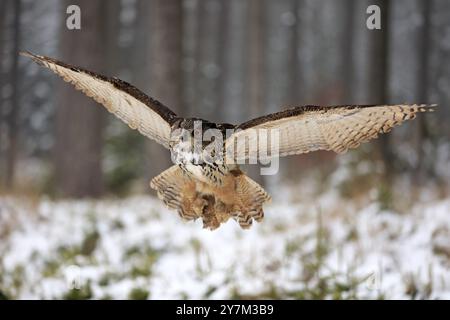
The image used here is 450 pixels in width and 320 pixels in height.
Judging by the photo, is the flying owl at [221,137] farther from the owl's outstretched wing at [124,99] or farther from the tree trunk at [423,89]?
the tree trunk at [423,89]

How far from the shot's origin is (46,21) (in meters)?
19.0

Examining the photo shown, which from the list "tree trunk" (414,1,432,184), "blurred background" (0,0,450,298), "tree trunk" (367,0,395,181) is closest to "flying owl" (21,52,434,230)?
"blurred background" (0,0,450,298)

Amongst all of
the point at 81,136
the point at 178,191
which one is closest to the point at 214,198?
the point at 178,191

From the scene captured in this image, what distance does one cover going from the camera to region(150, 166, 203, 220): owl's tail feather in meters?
2.94

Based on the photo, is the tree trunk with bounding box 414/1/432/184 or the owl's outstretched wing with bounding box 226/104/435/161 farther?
the tree trunk with bounding box 414/1/432/184

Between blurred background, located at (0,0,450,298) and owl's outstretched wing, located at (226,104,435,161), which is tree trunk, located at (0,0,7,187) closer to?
blurred background, located at (0,0,450,298)

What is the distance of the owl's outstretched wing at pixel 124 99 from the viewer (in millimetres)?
2686

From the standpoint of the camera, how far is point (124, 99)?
2.99m

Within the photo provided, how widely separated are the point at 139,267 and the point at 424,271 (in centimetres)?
286

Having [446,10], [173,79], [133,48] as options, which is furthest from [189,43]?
[173,79]

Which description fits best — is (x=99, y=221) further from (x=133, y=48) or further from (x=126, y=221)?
(x=133, y=48)

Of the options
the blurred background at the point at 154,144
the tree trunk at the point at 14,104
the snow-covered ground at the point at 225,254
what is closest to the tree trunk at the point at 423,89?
the blurred background at the point at 154,144

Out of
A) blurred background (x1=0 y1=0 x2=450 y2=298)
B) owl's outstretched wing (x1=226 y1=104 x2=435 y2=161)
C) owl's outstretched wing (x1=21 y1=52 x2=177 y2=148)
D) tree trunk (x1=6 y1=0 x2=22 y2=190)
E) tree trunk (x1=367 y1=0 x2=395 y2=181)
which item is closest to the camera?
owl's outstretched wing (x1=226 y1=104 x2=435 y2=161)

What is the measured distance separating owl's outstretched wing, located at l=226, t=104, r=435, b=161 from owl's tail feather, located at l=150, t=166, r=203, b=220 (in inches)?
14.9
